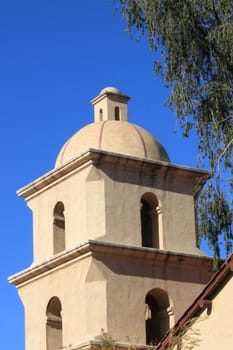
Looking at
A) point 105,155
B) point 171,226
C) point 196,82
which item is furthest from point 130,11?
point 171,226

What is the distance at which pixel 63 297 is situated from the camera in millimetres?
23406

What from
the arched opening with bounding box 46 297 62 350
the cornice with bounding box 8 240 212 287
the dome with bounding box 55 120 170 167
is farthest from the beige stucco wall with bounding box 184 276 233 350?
the dome with bounding box 55 120 170 167

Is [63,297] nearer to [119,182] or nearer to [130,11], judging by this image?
[119,182]

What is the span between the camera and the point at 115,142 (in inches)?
→ 954

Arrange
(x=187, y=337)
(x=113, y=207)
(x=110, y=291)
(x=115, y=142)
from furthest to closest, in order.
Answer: (x=115, y=142), (x=113, y=207), (x=110, y=291), (x=187, y=337)

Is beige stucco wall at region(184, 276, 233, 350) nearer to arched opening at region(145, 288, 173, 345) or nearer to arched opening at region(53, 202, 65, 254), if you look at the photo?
arched opening at region(145, 288, 173, 345)

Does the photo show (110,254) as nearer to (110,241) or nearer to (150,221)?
(110,241)

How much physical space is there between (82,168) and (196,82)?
17.1ft

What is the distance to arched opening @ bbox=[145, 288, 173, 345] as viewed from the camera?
23562 millimetres

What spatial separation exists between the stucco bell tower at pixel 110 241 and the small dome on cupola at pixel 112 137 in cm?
3

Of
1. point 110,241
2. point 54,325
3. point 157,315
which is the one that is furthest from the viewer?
point 54,325

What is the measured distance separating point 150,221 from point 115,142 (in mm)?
2240

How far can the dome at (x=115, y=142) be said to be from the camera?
2420 cm

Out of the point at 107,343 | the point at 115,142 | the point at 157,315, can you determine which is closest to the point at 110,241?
the point at 157,315
